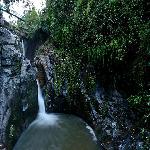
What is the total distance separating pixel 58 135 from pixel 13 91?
5.10 ft

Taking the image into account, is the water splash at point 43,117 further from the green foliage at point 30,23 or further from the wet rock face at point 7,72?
the green foliage at point 30,23

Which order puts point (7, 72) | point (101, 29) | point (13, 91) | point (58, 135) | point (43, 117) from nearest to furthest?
point (101, 29)
point (58, 135)
point (13, 91)
point (7, 72)
point (43, 117)

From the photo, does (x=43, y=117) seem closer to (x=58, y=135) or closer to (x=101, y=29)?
(x=58, y=135)

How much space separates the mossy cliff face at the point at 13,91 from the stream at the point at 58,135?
0.92 ft

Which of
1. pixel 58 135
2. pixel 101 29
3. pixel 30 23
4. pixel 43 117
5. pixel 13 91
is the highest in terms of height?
pixel 30 23

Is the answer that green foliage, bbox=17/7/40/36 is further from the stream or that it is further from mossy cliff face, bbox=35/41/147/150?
the stream

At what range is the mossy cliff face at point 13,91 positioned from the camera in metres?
6.62

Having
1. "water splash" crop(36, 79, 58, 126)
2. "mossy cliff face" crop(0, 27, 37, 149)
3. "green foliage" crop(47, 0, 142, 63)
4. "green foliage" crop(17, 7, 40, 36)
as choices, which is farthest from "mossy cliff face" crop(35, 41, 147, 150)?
"green foliage" crop(17, 7, 40, 36)

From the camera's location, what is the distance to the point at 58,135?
664 centimetres

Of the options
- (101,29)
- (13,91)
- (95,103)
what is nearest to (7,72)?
(13,91)

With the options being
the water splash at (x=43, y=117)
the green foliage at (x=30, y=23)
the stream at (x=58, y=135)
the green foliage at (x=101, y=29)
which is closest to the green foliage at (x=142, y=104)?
the green foliage at (x=101, y=29)

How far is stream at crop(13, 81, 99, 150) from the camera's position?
6113 mm

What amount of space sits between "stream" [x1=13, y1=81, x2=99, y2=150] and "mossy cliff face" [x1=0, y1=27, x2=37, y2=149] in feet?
0.92

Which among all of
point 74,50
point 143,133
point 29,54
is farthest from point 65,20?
point 29,54
